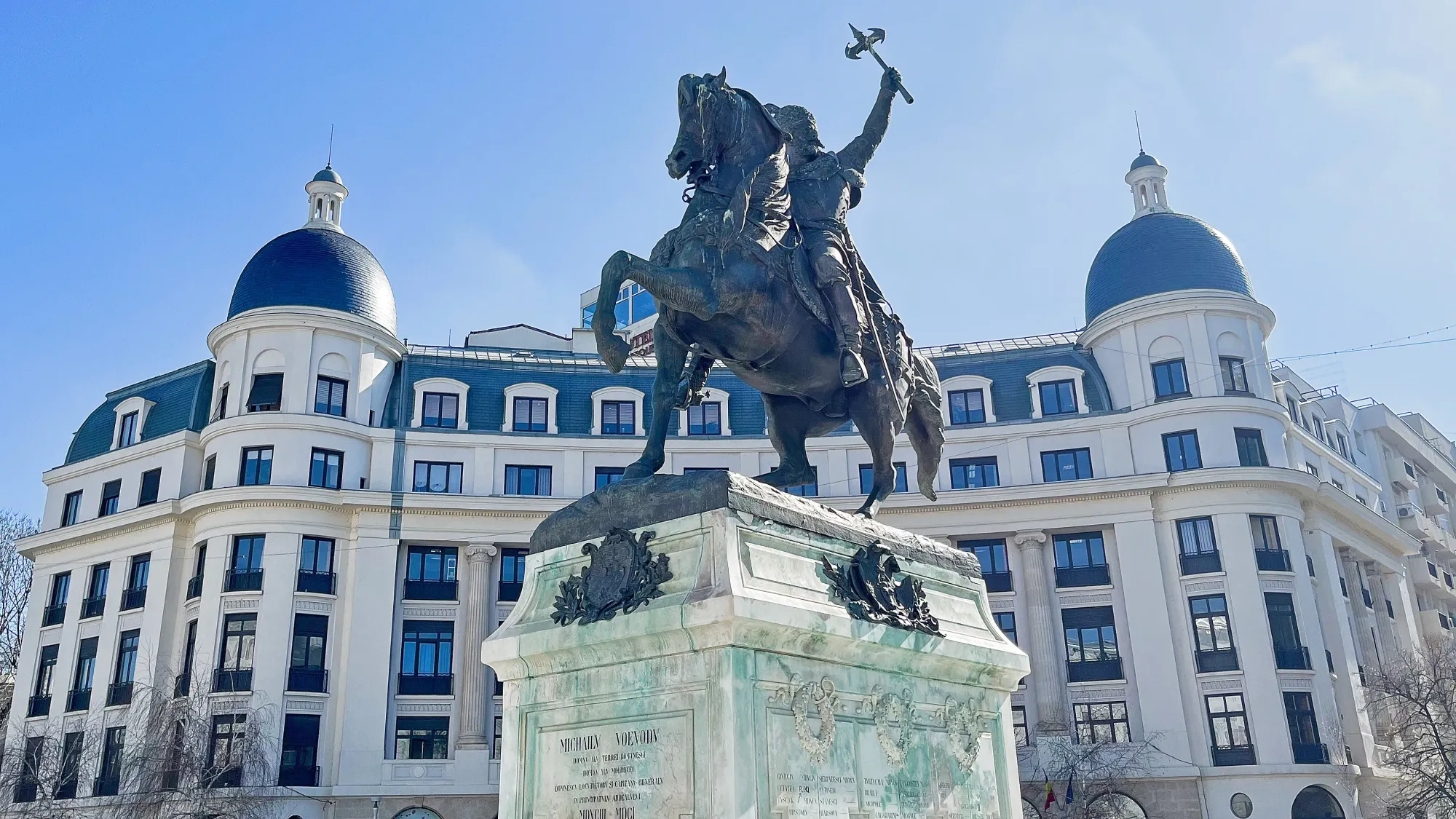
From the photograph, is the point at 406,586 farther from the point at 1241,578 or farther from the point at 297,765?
the point at 1241,578

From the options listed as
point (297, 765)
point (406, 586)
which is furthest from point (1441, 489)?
point (297, 765)

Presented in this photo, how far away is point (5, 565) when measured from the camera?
190 ft

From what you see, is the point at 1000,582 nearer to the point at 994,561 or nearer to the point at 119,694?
the point at 994,561

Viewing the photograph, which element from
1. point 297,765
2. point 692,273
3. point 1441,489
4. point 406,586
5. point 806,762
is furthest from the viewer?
point 1441,489

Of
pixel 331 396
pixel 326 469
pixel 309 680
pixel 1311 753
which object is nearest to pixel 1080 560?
pixel 1311 753

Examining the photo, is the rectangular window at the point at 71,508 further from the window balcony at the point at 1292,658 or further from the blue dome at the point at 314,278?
the window balcony at the point at 1292,658

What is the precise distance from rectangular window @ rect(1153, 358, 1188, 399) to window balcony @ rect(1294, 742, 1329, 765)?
48.3ft

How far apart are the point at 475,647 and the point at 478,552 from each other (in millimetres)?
4109

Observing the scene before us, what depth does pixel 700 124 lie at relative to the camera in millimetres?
9312

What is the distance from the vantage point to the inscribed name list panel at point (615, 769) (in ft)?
22.9

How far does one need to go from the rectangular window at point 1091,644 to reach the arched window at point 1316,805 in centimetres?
765

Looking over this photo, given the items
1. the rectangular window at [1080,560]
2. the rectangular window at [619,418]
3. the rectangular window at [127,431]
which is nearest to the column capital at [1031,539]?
the rectangular window at [1080,560]

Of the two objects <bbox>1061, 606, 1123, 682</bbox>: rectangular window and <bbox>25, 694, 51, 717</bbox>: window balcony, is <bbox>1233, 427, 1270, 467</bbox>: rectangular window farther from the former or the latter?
<bbox>25, 694, 51, 717</bbox>: window balcony

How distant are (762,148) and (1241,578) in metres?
44.1
